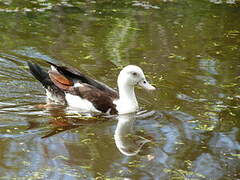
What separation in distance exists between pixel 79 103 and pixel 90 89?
0.28 metres

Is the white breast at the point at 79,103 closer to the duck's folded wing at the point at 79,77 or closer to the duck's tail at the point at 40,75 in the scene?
the duck's folded wing at the point at 79,77

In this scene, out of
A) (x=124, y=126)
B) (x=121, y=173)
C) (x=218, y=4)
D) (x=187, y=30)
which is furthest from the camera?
(x=218, y=4)

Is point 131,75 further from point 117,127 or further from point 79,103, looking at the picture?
point 117,127

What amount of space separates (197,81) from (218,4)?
6306 mm

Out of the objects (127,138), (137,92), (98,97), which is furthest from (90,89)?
(127,138)

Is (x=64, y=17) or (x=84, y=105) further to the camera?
(x=64, y=17)

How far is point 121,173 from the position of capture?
24.0ft

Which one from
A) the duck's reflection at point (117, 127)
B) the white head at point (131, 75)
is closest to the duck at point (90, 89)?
the white head at point (131, 75)

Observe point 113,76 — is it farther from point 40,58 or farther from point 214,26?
point 214,26

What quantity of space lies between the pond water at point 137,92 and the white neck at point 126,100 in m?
0.17

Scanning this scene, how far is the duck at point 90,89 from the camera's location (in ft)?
32.0

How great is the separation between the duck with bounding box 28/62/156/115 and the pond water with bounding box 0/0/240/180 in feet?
0.67

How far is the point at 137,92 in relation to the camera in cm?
1084

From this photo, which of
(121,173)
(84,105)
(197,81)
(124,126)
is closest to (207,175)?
(121,173)
